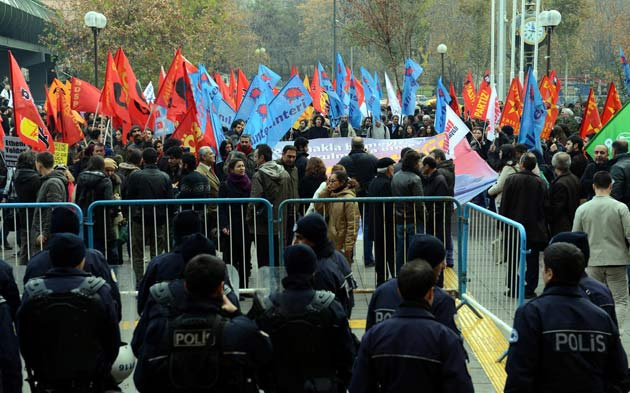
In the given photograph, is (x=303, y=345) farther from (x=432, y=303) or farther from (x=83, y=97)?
(x=83, y=97)

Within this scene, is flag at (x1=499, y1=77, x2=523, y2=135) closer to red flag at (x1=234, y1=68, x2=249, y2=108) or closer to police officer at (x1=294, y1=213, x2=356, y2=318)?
red flag at (x1=234, y1=68, x2=249, y2=108)

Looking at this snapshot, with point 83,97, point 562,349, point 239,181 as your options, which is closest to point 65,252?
point 562,349

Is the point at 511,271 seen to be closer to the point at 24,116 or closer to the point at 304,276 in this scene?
the point at 304,276

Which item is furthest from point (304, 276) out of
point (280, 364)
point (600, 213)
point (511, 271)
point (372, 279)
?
point (372, 279)

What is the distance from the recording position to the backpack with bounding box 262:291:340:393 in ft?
17.7

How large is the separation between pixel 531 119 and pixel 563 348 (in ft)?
37.8

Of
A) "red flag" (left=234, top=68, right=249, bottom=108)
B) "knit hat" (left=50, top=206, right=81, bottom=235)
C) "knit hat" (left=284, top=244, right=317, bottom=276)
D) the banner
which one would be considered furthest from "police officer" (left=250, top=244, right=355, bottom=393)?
"red flag" (left=234, top=68, right=249, bottom=108)

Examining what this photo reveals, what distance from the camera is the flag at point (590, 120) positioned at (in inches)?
674

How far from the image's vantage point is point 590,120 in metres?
17.7

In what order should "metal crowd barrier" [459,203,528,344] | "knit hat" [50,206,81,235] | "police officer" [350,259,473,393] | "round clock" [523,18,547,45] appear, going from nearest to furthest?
1. "police officer" [350,259,473,393]
2. "knit hat" [50,206,81,235]
3. "metal crowd barrier" [459,203,528,344]
4. "round clock" [523,18,547,45]

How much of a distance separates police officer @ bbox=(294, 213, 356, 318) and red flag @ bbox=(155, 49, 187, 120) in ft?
32.3

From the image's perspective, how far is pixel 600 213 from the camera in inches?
368

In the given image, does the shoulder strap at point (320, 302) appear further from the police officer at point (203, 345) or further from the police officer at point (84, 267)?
the police officer at point (84, 267)

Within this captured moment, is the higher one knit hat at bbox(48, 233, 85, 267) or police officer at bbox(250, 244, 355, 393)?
knit hat at bbox(48, 233, 85, 267)
